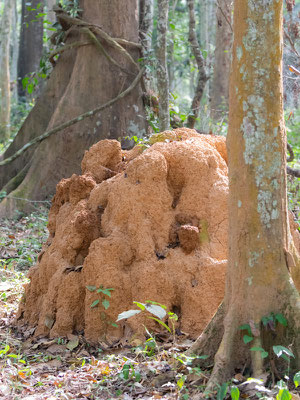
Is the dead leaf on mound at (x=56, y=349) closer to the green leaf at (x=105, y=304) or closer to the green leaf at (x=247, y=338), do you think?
the green leaf at (x=105, y=304)

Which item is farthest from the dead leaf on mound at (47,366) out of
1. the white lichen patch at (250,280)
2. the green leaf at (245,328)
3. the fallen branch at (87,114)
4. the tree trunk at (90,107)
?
the fallen branch at (87,114)

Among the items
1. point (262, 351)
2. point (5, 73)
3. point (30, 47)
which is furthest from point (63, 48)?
point (30, 47)

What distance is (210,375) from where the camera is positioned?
3.09 metres

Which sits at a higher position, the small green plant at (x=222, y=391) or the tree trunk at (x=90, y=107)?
the tree trunk at (x=90, y=107)

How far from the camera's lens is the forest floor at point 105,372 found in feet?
9.78

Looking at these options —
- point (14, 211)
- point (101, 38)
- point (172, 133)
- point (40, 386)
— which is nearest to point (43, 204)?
point (14, 211)

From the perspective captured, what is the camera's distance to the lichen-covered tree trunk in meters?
3.00

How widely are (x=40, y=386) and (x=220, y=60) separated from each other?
1121 cm

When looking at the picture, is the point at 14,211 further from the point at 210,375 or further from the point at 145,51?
the point at 210,375

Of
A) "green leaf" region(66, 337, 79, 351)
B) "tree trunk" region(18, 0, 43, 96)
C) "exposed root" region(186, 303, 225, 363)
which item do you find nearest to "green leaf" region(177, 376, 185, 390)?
"exposed root" region(186, 303, 225, 363)

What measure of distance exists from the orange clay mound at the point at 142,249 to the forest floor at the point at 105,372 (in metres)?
0.16

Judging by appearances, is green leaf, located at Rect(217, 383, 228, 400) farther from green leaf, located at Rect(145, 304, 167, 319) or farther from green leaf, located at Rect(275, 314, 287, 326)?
green leaf, located at Rect(145, 304, 167, 319)

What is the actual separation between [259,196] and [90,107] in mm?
4938

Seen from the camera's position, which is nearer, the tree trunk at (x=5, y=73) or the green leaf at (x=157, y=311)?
the green leaf at (x=157, y=311)
